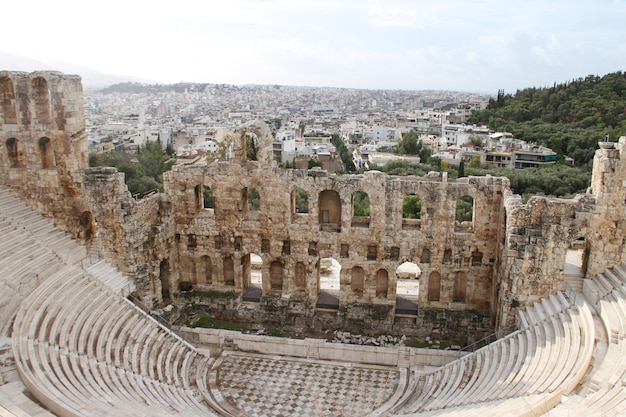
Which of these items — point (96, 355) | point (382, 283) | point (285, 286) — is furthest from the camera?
point (285, 286)

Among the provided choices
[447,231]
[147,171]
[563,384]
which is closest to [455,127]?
[147,171]

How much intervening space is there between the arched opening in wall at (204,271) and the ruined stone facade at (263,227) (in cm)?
5

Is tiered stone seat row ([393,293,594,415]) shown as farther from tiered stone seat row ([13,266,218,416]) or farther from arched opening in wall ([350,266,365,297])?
tiered stone seat row ([13,266,218,416])

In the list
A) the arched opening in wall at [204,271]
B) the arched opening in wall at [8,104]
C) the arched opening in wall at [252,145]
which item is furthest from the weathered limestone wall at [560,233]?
the arched opening in wall at [8,104]

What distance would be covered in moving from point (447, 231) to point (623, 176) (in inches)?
272

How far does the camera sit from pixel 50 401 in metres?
15.0

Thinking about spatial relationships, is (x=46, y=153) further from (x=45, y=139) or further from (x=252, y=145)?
(x=252, y=145)

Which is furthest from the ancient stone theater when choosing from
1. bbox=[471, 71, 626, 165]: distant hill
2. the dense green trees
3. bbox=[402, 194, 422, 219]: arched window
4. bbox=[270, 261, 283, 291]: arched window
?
bbox=[471, 71, 626, 165]: distant hill

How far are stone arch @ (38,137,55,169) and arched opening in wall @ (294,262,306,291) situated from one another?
1228 centimetres

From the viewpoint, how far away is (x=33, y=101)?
960 inches

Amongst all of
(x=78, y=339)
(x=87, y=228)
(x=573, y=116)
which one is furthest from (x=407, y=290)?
(x=573, y=116)

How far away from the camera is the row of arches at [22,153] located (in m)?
25.1

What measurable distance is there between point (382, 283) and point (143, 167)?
38.0 m

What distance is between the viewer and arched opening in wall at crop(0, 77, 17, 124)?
969 inches
